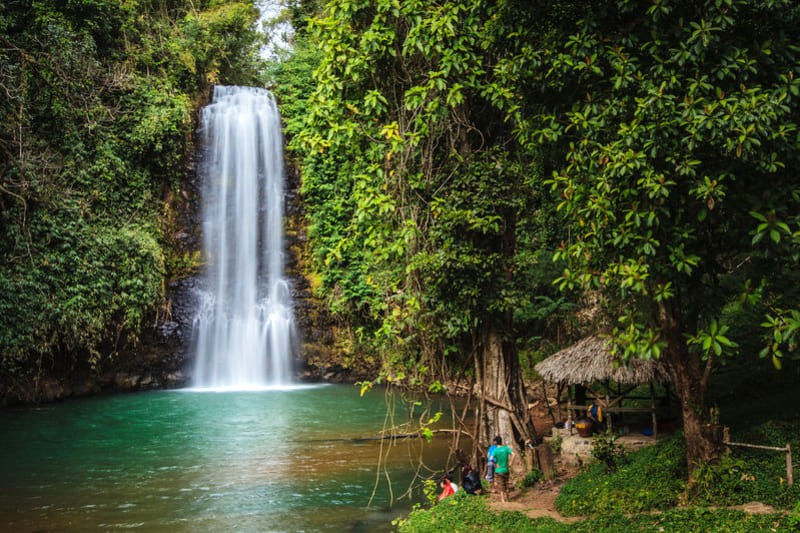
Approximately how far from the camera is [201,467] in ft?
39.2

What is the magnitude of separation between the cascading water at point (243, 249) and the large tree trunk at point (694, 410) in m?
17.5

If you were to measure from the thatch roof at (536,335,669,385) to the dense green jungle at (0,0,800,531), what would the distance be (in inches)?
11.1

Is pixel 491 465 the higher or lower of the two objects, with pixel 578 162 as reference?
lower

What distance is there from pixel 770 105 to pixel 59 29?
68.1ft

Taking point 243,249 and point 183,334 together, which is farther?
point 243,249

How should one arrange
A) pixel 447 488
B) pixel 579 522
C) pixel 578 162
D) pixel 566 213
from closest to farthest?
pixel 578 162, pixel 566 213, pixel 579 522, pixel 447 488

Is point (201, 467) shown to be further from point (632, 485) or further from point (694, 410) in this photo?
point (694, 410)

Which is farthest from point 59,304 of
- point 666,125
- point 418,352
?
point 666,125

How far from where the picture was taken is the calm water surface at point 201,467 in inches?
358

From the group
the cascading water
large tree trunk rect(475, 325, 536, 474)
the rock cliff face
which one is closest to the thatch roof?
large tree trunk rect(475, 325, 536, 474)

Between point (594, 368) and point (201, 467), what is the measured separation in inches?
291

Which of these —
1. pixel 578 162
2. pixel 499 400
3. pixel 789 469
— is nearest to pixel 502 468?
pixel 499 400

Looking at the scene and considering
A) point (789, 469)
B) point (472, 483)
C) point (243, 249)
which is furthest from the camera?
point (243, 249)

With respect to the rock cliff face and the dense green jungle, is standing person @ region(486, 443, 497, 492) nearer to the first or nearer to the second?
the dense green jungle
